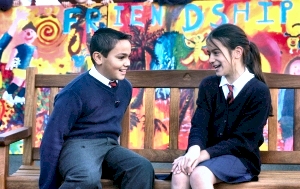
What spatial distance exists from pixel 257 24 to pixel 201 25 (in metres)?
0.53

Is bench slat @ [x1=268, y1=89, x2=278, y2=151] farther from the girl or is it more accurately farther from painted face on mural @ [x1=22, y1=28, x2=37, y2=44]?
painted face on mural @ [x1=22, y1=28, x2=37, y2=44]

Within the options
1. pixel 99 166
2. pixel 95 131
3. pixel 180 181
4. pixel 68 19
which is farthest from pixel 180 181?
pixel 68 19

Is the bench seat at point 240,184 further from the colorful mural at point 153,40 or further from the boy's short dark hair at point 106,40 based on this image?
the colorful mural at point 153,40

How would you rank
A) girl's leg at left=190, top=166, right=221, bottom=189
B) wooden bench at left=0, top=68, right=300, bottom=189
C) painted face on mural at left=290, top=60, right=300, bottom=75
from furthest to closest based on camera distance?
painted face on mural at left=290, top=60, right=300, bottom=75
wooden bench at left=0, top=68, right=300, bottom=189
girl's leg at left=190, top=166, right=221, bottom=189

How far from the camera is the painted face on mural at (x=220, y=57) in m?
2.87

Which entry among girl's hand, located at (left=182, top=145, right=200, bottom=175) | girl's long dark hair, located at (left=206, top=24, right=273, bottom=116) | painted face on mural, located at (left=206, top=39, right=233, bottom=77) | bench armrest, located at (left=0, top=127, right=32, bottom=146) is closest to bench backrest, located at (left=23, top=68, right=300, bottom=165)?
bench armrest, located at (left=0, top=127, right=32, bottom=146)

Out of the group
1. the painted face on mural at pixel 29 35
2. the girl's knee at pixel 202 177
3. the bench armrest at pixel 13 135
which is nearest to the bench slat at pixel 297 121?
the girl's knee at pixel 202 177

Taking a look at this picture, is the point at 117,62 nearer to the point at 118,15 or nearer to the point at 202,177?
the point at 202,177

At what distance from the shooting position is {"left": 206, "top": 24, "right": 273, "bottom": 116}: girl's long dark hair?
2.89 m

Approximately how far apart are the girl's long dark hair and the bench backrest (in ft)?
0.74

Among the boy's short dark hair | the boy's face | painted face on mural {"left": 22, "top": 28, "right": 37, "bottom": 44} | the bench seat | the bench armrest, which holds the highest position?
painted face on mural {"left": 22, "top": 28, "right": 37, "bottom": 44}

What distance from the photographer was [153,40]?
5.04 meters

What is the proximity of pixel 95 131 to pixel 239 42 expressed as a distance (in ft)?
3.14

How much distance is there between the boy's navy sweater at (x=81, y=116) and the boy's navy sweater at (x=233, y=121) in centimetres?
46
